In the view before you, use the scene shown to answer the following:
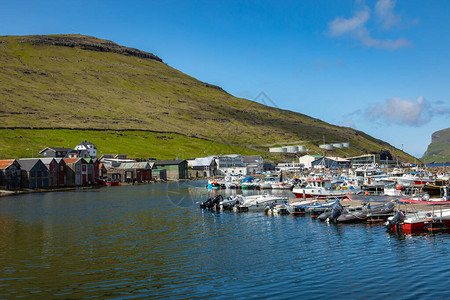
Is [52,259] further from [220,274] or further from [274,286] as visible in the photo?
[274,286]

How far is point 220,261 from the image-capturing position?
32406 mm

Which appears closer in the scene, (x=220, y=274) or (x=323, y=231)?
(x=220, y=274)

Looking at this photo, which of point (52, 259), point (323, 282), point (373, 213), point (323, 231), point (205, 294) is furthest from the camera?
point (373, 213)

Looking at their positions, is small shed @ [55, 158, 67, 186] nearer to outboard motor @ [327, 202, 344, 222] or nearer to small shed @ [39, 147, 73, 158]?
small shed @ [39, 147, 73, 158]

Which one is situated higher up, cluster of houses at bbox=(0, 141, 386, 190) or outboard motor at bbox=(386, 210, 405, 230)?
cluster of houses at bbox=(0, 141, 386, 190)

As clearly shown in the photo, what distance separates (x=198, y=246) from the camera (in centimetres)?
3831

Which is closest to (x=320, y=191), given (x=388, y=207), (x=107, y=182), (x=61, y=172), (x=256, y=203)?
(x=256, y=203)

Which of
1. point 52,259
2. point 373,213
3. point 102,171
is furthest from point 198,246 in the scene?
point 102,171

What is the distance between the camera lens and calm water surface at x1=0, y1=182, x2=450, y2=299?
2519cm

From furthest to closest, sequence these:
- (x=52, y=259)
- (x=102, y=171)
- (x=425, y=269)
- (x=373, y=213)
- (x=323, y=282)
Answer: (x=102, y=171), (x=373, y=213), (x=52, y=259), (x=425, y=269), (x=323, y=282)

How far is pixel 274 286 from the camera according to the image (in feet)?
84.3

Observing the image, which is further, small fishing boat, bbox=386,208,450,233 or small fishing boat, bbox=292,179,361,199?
small fishing boat, bbox=292,179,361,199

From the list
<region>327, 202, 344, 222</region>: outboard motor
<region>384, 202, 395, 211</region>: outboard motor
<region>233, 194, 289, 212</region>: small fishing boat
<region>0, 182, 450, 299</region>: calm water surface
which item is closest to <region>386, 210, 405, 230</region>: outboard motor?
<region>0, 182, 450, 299</region>: calm water surface

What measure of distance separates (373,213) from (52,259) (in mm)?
36584
